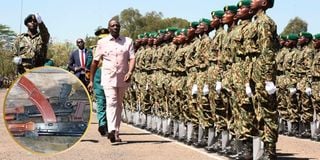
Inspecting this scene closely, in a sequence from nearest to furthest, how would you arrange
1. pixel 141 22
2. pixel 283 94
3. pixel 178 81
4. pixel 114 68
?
1. pixel 114 68
2. pixel 178 81
3. pixel 283 94
4. pixel 141 22

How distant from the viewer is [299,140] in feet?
43.4

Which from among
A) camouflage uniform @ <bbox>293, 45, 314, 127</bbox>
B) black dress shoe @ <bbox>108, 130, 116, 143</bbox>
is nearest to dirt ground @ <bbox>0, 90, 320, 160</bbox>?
black dress shoe @ <bbox>108, 130, 116, 143</bbox>

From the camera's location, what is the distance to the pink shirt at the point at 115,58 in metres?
11.1

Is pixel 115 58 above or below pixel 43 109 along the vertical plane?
Answer: above

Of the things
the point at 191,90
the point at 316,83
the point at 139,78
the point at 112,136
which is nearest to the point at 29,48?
the point at 112,136

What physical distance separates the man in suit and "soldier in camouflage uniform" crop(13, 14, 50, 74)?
167 inches

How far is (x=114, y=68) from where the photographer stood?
36.3 feet

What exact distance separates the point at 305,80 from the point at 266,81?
19.7 feet

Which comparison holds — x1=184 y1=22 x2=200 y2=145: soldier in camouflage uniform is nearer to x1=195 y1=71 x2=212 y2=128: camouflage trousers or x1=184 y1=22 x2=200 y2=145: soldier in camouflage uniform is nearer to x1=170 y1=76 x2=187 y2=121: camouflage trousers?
x1=195 y1=71 x2=212 y2=128: camouflage trousers

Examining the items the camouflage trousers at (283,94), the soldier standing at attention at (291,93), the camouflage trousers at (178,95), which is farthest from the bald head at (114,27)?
the camouflage trousers at (283,94)

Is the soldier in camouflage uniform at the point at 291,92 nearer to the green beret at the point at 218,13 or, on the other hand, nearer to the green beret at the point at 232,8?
the green beret at the point at 218,13

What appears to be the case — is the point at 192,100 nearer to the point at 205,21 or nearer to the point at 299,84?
the point at 205,21

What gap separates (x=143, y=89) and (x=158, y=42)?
1212 millimetres

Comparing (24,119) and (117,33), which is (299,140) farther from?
(24,119)
